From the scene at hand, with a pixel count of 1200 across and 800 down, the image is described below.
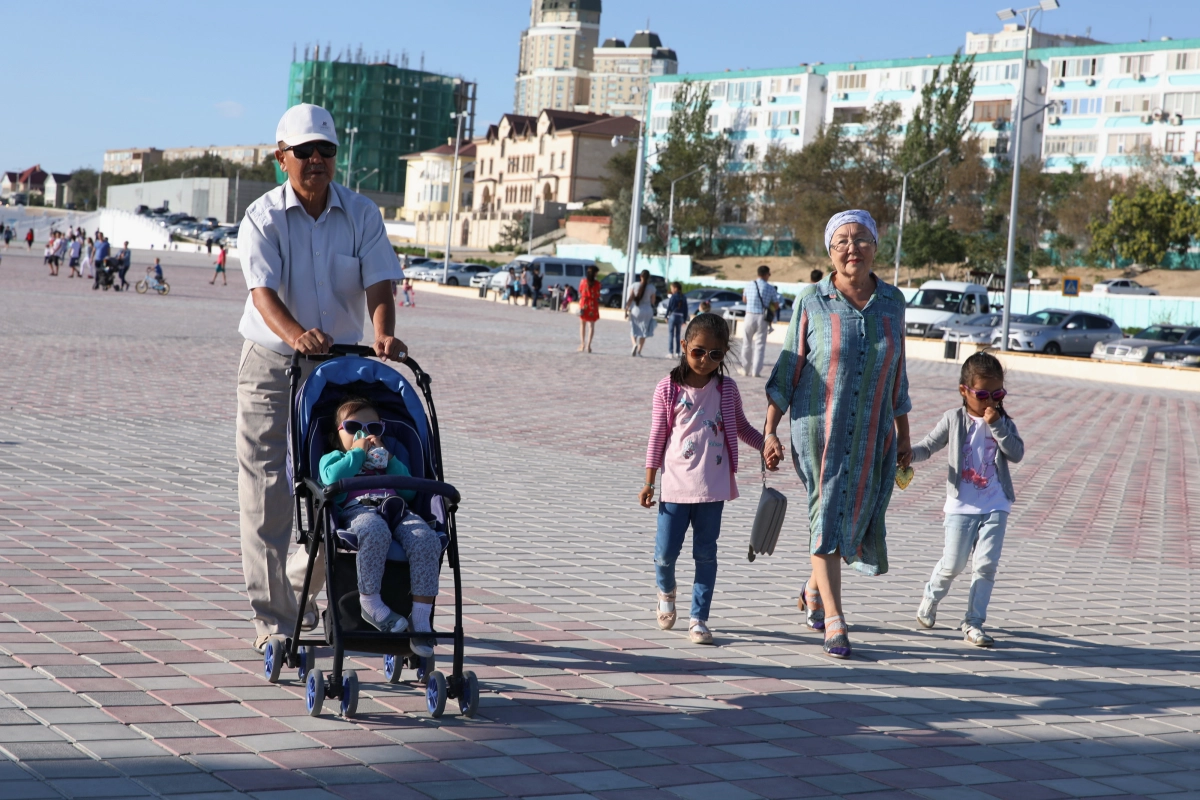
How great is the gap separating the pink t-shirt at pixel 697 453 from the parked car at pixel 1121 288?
200ft

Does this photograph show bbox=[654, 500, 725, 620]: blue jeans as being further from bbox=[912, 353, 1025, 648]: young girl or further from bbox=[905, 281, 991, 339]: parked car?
bbox=[905, 281, 991, 339]: parked car

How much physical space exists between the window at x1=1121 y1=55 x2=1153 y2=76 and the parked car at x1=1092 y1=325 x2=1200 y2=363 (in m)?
56.4

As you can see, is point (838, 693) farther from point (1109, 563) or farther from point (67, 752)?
point (1109, 563)

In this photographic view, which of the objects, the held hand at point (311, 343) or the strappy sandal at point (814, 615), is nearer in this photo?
the held hand at point (311, 343)

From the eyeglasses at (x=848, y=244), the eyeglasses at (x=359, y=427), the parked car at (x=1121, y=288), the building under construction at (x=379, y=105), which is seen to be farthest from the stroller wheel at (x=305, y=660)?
the building under construction at (x=379, y=105)

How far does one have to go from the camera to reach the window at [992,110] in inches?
3568

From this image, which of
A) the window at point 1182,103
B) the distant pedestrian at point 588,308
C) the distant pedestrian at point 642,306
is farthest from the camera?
the window at point 1182,103

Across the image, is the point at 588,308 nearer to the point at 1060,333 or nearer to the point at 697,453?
the point at 1060,333

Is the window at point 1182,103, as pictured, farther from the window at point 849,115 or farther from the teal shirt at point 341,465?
the teal shirt at point 341,465

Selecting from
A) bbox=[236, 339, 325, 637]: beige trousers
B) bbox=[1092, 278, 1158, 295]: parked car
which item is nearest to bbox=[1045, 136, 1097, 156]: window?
bbox=[1092, 278, 1158, 295]: parked car

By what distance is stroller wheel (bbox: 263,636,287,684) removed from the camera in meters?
4.67

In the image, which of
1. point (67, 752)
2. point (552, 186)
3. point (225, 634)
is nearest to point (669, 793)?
point (67, 752)

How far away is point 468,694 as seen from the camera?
4.41 meters

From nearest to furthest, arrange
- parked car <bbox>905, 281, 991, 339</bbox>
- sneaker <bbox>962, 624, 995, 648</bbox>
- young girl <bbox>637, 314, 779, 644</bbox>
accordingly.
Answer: young girl <bbox>637, 314, 779, 644</bbox> → sneaker <bbox>962, 624, 995, 648</bbox> → parked car <bbox>905, 281, 991, 339</bbox>
